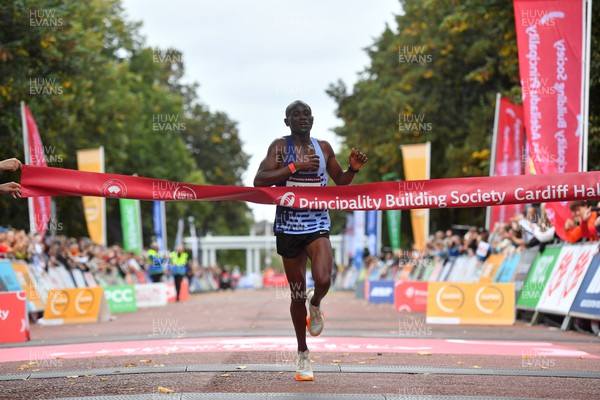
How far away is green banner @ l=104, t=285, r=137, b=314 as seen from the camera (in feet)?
98.0

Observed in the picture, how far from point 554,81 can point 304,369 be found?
1128 cm

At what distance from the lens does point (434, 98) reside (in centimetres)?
4350

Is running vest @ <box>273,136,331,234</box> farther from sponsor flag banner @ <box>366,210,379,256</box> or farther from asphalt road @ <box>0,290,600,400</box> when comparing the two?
sponsor flag banner @ <box>366,210,379,256</box>

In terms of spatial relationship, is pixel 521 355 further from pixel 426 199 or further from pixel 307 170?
pixel 307 170

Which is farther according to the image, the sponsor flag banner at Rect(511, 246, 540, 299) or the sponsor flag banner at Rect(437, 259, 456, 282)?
the sponsor flag banner at Rect(437, 259, 456, 282)

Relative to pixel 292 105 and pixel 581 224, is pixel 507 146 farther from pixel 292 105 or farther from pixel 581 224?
pixel 292 105

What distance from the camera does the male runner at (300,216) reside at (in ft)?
30.3

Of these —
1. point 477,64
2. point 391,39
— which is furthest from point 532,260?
point 391,39

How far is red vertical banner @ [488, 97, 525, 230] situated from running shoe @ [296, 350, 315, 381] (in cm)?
2042

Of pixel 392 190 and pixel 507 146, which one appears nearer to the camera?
pixel 392 190

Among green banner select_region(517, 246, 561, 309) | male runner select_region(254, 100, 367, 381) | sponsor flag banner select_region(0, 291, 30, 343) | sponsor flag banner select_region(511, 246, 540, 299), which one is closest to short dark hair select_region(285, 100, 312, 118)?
male runner select_region(254, 100, 367, 381)

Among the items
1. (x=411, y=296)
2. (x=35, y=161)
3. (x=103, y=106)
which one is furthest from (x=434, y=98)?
(x=35, y=161)

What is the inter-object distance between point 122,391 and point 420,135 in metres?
36.4

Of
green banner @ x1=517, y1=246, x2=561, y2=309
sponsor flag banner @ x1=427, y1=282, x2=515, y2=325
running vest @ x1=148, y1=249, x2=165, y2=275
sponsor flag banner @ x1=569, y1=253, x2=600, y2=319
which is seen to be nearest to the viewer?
sponsor flag banner @ x1=569, y1=253, x2=600, y2=319
